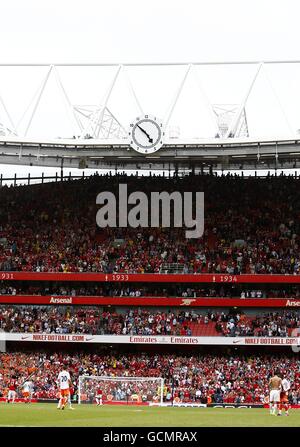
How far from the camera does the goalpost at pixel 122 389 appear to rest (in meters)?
46.3

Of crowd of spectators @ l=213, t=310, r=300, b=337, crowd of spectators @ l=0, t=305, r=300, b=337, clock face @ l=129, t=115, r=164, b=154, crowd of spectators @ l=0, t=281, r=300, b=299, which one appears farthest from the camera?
crowd of spectators @ l=0, t=281, r=300, b=299

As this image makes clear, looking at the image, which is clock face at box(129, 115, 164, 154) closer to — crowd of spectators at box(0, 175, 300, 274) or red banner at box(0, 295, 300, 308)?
crowd of spectators at box(0, 175, 300, 274)

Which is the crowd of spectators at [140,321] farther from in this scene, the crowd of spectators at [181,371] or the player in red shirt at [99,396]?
the player in red shirt at [99,396]

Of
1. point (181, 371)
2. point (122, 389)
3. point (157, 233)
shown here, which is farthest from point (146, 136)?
point (122, 389)

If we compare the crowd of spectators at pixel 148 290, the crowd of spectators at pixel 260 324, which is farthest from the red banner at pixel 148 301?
the crowd of spectators at pixel 260 324

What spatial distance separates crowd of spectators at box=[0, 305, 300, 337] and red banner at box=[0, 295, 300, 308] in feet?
1.98

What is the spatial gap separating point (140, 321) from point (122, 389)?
9.77m

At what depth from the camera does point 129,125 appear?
2100 inches

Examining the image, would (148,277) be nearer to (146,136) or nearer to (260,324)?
(260,324)

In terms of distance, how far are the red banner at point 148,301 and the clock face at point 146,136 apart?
999 centimetres

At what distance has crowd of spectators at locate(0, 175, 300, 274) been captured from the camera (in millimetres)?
58500

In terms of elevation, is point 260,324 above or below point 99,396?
above

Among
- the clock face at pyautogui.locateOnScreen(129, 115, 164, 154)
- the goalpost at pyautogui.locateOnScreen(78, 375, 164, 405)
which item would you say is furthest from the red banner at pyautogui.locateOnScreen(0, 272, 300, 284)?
the goalpost at pyautogui.locateOnScreen(78, 375, 164, 405)

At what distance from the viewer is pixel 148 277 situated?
57.2 m
